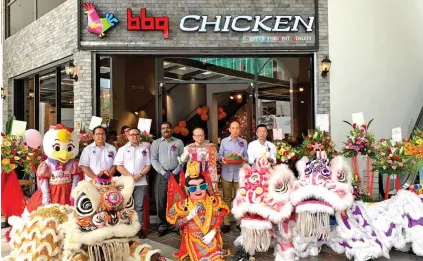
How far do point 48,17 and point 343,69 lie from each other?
20.0 feet

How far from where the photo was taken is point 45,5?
8.05m

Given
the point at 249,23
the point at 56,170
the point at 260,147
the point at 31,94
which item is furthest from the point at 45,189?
the point at 31,94

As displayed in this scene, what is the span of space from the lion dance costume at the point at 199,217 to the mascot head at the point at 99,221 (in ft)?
3.22

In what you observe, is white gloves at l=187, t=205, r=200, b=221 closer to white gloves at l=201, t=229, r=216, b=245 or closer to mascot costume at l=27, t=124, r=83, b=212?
white gloves at l=201, t=229, r=216, b=245

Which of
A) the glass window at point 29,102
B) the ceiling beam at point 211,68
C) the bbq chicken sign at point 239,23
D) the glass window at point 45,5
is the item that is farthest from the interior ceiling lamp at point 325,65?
the glass window at point 29,102

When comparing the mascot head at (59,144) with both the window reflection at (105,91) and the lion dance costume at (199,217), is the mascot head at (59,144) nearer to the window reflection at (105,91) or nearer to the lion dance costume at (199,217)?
the lion dance costume at (199,217)

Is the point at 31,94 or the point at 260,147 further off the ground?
the point at 31,94

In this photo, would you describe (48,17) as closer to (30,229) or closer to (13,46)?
(13,46)

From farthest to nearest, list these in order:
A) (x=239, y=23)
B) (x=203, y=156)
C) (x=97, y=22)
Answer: (x=239, y=23) < (x=97, y=22) < (x=203, y=156)

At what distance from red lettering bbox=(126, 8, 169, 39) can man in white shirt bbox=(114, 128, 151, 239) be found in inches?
88.4

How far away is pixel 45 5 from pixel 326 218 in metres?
7.43

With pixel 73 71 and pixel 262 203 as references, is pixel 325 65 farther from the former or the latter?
pixel 73 71

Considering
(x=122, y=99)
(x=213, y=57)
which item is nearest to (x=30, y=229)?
(x=122, y=99)

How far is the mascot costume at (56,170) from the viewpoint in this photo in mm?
4629
